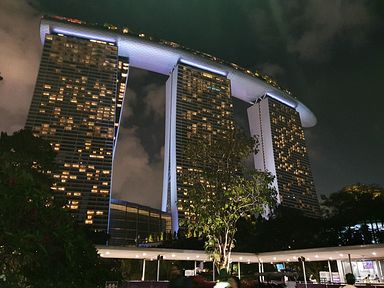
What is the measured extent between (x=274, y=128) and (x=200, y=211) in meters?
131

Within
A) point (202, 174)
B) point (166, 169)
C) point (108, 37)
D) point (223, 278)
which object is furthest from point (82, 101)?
point (223, 278)

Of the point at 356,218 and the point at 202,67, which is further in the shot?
the point at 202,67

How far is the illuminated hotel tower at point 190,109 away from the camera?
4071 inches

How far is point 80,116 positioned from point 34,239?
345ft

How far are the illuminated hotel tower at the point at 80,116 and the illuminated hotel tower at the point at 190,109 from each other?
59.8 feet

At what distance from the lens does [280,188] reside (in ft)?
430

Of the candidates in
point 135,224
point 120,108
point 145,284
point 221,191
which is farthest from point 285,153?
point 221,191

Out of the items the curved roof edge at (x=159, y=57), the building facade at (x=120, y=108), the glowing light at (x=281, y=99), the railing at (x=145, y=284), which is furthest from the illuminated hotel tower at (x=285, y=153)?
the railing at (x=145, y=284)

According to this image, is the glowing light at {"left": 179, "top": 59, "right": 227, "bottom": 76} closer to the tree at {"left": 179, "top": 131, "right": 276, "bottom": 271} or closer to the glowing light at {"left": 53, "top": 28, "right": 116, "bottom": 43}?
the glowing light at {"left": 53, "top": 28, "right": 116, "bottom": 43}

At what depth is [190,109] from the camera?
117375 mm

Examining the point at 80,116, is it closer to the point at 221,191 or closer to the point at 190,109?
the point at 190,109

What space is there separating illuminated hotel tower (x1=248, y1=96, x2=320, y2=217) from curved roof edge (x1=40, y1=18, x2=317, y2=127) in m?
6.02

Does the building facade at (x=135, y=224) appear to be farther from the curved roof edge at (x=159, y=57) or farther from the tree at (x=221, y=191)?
the tree at (x=221, y=191)

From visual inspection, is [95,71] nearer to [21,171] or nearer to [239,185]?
[239,185]
